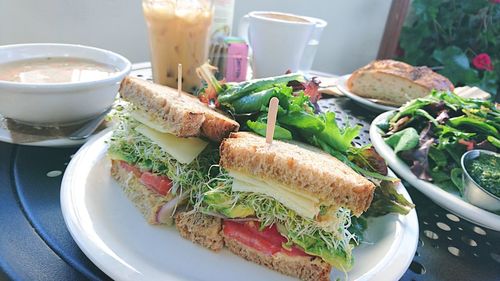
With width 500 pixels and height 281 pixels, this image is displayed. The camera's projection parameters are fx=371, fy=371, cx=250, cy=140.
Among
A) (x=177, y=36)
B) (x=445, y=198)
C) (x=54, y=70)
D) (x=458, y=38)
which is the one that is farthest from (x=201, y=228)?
(x=458, y=38)

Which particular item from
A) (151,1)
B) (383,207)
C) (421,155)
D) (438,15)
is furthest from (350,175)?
(438,15)

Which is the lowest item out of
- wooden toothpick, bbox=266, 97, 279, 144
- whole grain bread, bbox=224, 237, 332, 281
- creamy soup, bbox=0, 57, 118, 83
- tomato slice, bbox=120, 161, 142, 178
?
whole grain bread, bbox=224, 237, 332, 281

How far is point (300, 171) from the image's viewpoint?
2.92 ft

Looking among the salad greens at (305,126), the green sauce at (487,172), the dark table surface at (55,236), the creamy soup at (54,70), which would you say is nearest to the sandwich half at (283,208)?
the salad greens at (305,126)

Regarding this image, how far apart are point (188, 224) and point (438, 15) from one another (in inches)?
149

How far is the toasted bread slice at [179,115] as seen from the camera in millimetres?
1050

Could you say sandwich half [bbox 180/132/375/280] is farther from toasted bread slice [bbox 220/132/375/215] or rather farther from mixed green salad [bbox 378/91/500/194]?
mixed green salad [bbox 378/91/500/194]

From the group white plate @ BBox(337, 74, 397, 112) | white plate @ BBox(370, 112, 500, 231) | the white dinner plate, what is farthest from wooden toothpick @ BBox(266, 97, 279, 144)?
white plate @ BBox(337, 74, 397, 112)

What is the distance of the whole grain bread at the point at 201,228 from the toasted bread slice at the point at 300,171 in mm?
168

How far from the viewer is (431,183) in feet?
4.11

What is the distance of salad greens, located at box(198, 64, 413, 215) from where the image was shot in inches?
44.1

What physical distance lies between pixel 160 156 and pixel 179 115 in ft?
0.56

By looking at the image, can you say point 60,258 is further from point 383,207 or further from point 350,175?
point 383,207

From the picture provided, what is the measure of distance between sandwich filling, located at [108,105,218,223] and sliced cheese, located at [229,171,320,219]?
15 centimetres
